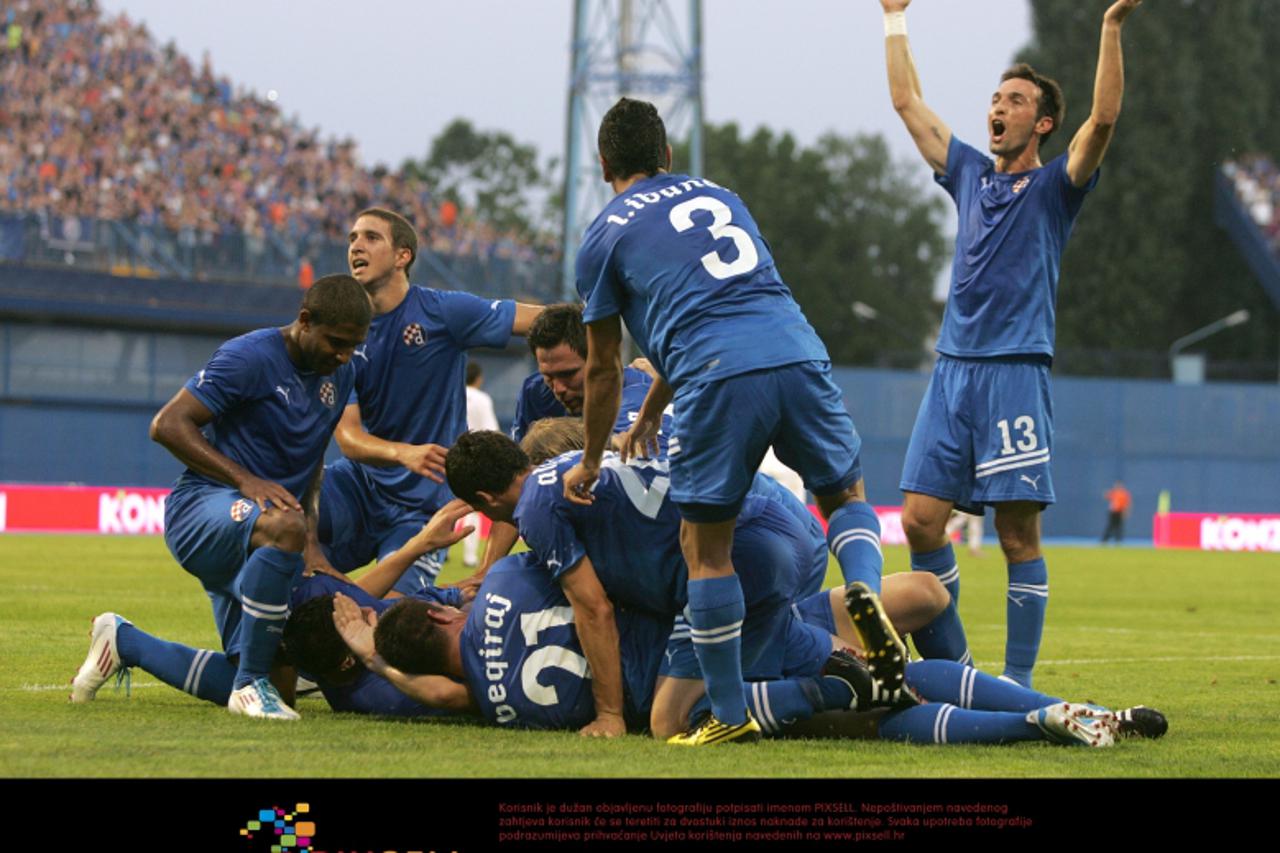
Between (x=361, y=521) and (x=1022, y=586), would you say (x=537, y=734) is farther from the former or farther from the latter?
(x=361, y=521)

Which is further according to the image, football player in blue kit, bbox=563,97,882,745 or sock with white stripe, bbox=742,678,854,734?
sock with white stripe, bbox=742,678,854,734

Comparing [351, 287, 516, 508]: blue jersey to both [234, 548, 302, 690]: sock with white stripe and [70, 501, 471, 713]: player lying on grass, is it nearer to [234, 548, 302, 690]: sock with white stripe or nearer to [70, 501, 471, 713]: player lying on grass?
[70, 501, 471, 713]: player lying on grass

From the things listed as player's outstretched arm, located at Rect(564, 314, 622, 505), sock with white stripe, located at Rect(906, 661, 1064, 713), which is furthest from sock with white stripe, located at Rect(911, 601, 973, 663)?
player's outstretched arm, located at Rect(564, 314, 622, 505)

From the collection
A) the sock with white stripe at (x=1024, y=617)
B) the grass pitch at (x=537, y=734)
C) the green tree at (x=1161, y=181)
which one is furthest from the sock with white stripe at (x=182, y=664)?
the green tree at (x=1161, y=181)

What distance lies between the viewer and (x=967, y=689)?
6621mm

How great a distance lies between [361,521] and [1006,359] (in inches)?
133

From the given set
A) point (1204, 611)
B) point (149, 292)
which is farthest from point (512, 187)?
point (1204, 611)

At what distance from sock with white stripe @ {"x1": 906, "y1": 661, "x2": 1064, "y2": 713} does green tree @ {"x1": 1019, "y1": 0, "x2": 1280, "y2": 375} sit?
5859cm

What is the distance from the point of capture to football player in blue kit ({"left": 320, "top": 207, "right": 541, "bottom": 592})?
8.91 m

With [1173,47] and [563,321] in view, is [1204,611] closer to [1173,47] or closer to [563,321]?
[563,321]

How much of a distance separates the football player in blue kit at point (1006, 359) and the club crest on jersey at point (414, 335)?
2.65m

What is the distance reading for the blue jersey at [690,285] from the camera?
20.7ft

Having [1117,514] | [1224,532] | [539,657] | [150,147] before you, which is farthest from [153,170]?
[539,657]

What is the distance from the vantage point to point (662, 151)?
6.68 m
